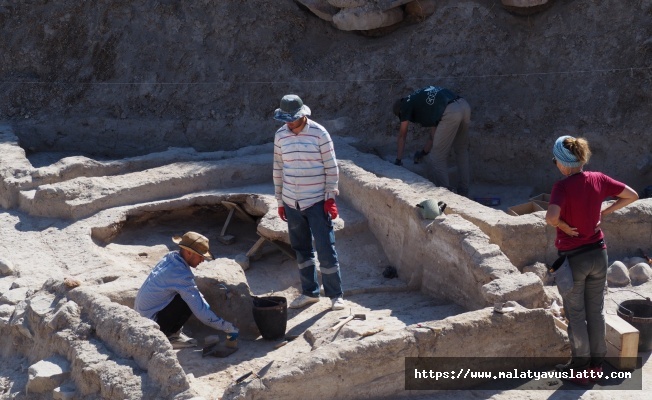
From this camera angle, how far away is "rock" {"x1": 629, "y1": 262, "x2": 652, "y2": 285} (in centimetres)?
902

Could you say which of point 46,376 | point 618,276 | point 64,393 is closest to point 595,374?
point 618,276

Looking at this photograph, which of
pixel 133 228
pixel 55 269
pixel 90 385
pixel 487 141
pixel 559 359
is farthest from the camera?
pixel 487 141

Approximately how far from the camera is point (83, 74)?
1451cm

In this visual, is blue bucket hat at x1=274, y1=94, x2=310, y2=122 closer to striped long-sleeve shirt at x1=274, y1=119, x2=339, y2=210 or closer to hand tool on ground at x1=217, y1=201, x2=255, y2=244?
striped long-sleeve shirt at x1=274, y1=119, x2=339, y2=210

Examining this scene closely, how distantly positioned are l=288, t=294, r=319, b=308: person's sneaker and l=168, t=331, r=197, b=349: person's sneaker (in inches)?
41.9

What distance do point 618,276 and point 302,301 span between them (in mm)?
2890

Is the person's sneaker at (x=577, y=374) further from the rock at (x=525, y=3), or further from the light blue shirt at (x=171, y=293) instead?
A: the rock at (x=525, y=3)

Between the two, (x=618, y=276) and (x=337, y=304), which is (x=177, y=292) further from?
(x=618, y=276)

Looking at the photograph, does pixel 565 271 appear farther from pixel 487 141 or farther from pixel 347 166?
pixel 487 141

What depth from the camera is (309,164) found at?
8.22m

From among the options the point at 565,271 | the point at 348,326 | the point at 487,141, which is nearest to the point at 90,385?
the point at 348,326

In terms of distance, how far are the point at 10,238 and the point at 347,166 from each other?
3590 millimetres

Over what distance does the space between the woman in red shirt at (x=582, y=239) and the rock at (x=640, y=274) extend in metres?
2.24

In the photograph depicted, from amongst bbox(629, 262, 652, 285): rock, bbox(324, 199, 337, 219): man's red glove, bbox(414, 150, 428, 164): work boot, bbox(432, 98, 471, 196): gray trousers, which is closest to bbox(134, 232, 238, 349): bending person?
bbox(324, 199, 337, 219): man's red glove
